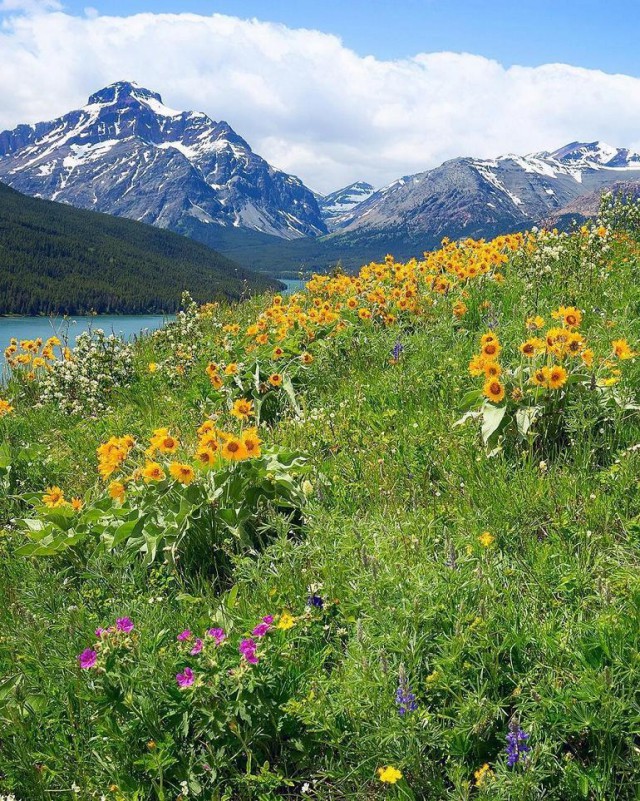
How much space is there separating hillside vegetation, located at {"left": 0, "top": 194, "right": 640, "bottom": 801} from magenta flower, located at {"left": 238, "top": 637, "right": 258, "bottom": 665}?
0.02 m

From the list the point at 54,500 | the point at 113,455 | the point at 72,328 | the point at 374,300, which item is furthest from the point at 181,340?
the point at 72,328

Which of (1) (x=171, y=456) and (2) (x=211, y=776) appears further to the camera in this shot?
(1) (x=171, y=456)

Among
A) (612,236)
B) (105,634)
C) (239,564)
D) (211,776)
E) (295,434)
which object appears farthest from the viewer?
(612,236)

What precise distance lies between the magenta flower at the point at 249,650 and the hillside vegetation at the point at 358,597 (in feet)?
0.08

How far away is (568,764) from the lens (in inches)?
71.4

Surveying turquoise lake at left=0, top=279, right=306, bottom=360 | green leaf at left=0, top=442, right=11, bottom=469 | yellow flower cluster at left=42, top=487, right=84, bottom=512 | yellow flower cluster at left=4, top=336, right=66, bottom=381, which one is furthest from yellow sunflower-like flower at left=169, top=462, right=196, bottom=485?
turquoise lake at left=0, top=279, right=306, bottom=360

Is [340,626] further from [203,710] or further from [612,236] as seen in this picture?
[612,236]

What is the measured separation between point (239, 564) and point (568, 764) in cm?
179

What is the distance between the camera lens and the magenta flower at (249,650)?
2.26 meters

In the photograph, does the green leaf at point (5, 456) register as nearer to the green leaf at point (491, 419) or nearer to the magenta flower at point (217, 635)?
the magenta flower at point (217, 635)

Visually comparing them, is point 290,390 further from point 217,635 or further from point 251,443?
point 217,635

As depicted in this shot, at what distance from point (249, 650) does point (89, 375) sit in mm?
7126

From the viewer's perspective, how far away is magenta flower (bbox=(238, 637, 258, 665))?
2260mm

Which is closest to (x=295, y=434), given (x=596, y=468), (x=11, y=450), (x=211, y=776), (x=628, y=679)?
(x=596, y=468)
